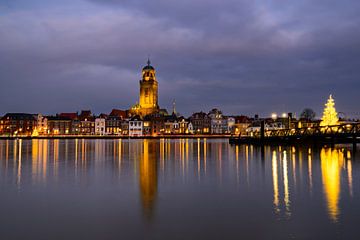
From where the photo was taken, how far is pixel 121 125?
154625 mm

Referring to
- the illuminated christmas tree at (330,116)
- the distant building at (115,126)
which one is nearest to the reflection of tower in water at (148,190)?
the illuminated christmas tree at (330,116)

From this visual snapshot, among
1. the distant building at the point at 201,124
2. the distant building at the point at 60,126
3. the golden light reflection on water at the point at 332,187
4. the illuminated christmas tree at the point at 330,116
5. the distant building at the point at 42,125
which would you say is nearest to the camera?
the golden light reflection on water at the point at 332,187

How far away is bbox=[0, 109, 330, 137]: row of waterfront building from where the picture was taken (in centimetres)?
15212

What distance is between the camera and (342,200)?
14.4 metres

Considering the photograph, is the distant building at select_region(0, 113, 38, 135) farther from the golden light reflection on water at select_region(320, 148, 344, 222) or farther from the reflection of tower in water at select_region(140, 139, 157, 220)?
the golden light reflection on water at select_region(320, 148, 344, 222)

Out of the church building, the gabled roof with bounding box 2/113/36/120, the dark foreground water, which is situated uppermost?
the church building

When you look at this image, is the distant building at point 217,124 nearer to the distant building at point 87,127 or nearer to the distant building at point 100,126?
the distant building at point 100,126

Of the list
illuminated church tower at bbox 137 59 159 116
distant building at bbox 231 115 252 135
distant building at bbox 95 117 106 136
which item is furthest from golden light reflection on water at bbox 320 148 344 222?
illuminated church tower at bbox 137 59 159 116

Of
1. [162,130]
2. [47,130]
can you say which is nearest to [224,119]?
[162,130]

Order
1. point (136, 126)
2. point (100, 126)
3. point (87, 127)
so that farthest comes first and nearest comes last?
1. point (87, 127)
2. point (100, 126)
3. point (136, 126)

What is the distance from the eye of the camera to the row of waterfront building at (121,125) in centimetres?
15212

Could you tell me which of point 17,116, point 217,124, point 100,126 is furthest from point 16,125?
point 217,124

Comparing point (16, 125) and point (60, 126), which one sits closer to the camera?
point (16, 125)

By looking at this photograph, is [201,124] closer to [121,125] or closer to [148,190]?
[121,125]
